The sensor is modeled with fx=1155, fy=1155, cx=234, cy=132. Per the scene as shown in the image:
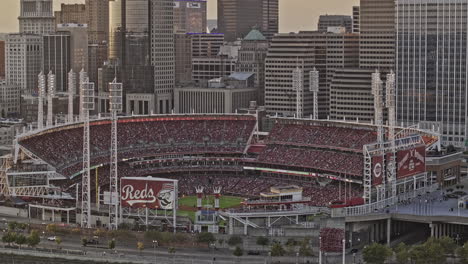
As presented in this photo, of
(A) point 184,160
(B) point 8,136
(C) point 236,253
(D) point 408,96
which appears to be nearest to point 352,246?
(C) point 236,253

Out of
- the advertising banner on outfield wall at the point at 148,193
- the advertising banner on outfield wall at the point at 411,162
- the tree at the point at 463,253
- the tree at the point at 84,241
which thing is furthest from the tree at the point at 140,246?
the advertising banner on outfield wall at the point at 411,162

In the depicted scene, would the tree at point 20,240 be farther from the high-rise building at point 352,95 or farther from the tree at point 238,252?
the high-rise building at point 352,95

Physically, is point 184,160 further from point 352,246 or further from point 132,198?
point 352,246

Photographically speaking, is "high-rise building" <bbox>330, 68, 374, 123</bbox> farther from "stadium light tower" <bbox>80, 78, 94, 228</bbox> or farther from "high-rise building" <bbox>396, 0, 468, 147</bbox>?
"stadium light tower" <bbox>80, 78, 94, 228</bbox>

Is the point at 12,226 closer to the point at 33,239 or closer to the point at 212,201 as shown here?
the point at 33,239

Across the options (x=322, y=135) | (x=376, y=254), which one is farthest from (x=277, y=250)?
(x=322, y=135)

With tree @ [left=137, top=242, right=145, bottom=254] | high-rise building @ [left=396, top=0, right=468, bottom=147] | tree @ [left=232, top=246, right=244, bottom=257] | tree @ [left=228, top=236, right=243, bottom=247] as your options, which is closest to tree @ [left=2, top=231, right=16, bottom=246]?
tree @ [left=137, top=242, right=145, bottom=254]
